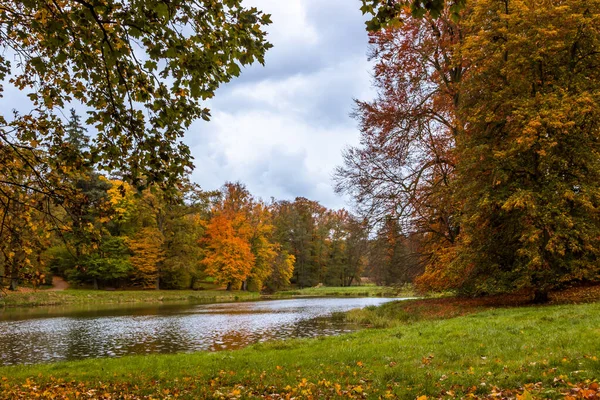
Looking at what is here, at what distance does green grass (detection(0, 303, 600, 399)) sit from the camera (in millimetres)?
6094

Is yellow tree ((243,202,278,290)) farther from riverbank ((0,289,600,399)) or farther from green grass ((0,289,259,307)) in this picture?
riverbank ((0,289,600,399))

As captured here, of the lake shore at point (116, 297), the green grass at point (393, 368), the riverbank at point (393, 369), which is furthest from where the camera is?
the lake shore at point (116, 297)

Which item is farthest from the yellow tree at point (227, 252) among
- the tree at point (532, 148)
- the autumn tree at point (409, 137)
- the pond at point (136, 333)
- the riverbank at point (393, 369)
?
the riverbank at point (393, 369)

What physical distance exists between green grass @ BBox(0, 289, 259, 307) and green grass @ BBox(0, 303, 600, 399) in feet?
84.9

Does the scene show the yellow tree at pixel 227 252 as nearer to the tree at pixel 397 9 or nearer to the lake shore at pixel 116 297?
the lake shore at pixel 116 297

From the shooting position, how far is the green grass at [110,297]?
32969 millimetres

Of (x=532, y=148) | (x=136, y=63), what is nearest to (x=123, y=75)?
(x=136, y=63)

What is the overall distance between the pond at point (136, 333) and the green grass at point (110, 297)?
688 cm

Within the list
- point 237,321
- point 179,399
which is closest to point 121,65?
point 179,399

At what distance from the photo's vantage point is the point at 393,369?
7.49 m

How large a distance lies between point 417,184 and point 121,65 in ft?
57.9

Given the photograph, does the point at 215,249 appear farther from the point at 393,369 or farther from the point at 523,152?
the point at 393,369

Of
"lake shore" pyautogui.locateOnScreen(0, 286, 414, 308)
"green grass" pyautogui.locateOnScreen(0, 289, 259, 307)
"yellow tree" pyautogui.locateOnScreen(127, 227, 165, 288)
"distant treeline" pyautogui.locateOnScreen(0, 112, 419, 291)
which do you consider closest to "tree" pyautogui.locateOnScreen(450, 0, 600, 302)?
"distant treeline" pyautogui.locateOnScreen(0, 112, 419, 291)

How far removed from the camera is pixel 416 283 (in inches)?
800
